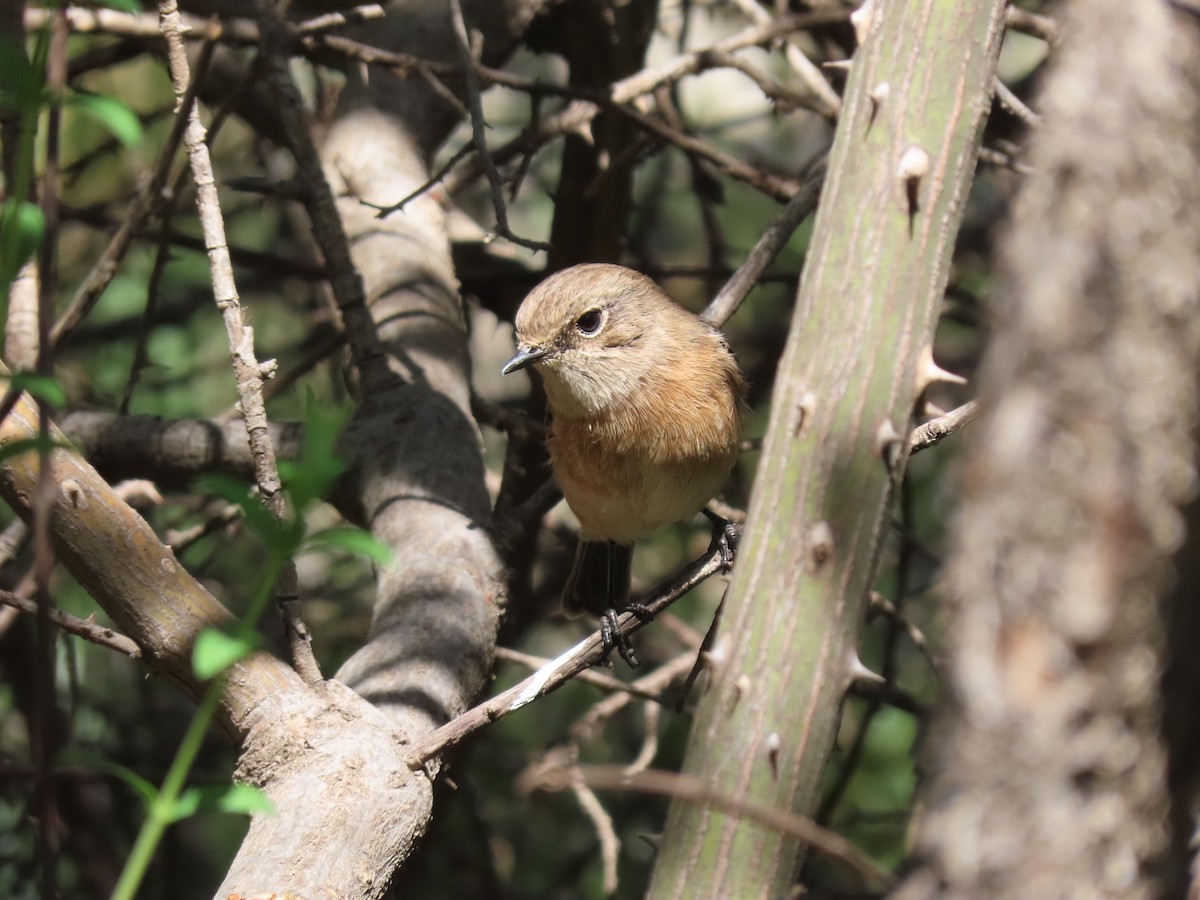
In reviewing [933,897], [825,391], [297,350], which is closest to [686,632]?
[297,350]

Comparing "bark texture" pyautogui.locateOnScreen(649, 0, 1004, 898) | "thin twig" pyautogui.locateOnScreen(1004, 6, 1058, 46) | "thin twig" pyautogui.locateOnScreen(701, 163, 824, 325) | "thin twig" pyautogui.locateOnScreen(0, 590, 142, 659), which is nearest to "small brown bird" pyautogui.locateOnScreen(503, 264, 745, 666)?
"thin twig" pyautogui.locateOnScreen(701, 163, 824, 325)

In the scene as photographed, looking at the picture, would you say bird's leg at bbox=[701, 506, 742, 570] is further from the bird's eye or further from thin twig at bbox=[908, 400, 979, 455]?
thin twig at bbox=[908, 400, 979, 455]

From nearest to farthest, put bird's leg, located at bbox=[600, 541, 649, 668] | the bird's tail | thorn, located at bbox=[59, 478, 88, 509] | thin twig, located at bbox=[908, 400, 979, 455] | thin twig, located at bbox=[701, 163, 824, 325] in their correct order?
thorn, located at bbox=[59, 478, 88, 509], thin twig, located at bbox=[908, 400, 979, 455], bird's leg, located at bbox=[600, 541, 649, 668], thin twig, located at bbox=[701, 163, 824, 325], the bird's tail

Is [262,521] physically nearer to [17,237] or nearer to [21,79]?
[17,237]

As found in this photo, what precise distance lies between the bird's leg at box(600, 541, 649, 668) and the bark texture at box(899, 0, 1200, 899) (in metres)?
1.48

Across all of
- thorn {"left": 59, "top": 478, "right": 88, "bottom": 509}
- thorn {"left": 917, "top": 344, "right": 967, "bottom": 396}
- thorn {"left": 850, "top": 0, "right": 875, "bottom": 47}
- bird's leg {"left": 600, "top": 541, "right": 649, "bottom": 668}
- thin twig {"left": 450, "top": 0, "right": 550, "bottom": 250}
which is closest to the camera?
thorn {"left": 917, "top": 344, "right": 967, "bottom": 396}

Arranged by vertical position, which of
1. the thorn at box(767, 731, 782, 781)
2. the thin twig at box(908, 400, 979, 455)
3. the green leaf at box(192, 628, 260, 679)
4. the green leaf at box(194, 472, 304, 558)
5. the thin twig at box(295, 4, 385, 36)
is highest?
the thin twig at box(295, 4, 385, 36)

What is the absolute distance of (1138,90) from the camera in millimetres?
1484

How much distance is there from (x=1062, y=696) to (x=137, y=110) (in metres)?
5.97

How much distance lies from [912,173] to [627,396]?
258 cm

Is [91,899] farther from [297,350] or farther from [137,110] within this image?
[137,110]

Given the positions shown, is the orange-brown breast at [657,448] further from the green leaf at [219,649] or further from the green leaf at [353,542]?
the green leaf at [219,649]

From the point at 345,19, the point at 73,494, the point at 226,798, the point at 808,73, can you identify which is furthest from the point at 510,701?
the point at 808,73

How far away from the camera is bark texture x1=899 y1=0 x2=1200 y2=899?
146 cm
